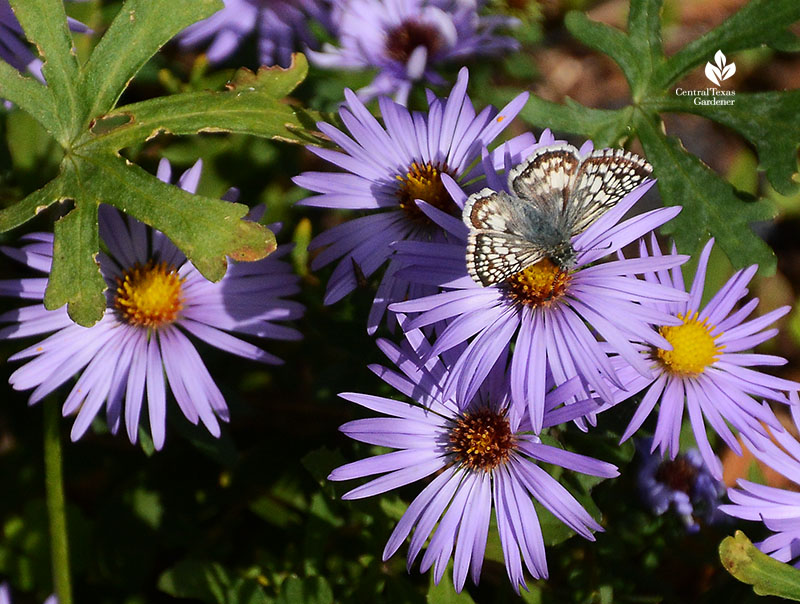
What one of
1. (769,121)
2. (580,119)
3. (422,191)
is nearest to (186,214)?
(422,191)

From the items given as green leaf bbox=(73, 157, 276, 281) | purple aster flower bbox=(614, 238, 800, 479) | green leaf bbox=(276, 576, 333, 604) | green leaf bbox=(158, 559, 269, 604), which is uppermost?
green leaf bbox=(73, 157, 276, 281)

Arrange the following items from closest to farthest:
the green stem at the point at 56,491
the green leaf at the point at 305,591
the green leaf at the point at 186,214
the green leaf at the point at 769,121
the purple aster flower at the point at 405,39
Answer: the green leaf at the point at 186,214
the green leaf at the point at 305,591
the green leaf at the point at 769,121
the green stem at the point at 56,491
the purple aster flower at the point at 405,39

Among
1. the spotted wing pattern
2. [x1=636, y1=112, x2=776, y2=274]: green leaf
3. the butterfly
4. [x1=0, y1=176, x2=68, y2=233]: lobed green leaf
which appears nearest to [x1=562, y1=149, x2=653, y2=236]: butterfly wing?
the butterfly

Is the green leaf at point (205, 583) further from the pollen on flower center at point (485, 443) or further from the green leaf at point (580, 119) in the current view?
the green leaf at point (580, 119)

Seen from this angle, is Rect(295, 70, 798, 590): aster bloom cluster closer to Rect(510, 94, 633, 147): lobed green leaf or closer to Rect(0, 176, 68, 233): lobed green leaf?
Rect(510, 94, 633, 147): lobed green leaf

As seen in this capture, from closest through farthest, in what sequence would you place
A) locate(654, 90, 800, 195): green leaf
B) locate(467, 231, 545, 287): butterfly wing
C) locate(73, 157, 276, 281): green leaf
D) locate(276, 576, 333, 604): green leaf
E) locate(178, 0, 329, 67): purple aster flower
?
locate(467, 231, 545, 287): butterfly wing, locate(73, 157, 276, 281): green leaf, locate(276, 576, 333, 604): green leaf, locate(654, 90, 800, 195): green leaf, locate(178, 0, 329, 67): purple aster flower

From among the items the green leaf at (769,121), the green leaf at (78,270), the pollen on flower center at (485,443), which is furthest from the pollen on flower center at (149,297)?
the green leaf at (769,121)
